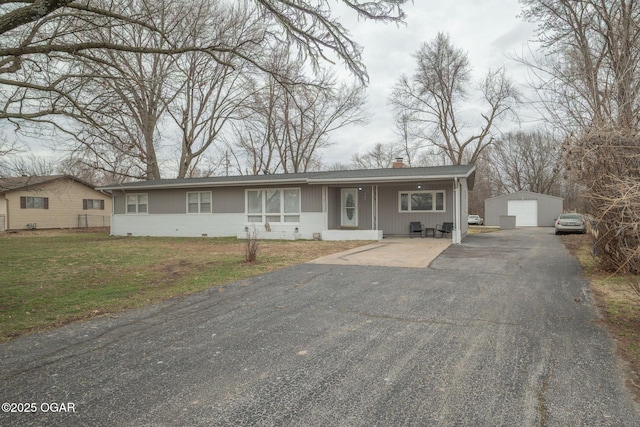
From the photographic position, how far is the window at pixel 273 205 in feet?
52.1

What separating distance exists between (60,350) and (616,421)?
4.38 meters

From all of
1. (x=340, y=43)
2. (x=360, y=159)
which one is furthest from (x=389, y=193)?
(x=360, y=159)

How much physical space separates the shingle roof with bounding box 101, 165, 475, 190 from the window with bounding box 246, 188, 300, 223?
1.93 feet

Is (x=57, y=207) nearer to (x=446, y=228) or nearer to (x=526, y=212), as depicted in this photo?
(x=446, y=228)

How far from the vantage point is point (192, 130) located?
86.3 ft

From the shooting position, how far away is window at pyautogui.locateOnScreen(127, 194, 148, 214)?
1880 cm

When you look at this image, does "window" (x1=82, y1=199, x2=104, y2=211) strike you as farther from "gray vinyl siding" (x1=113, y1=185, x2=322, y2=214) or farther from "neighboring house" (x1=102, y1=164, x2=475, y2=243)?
"neighboring house" (x1=102, y1=164, x2=475, y2=243)

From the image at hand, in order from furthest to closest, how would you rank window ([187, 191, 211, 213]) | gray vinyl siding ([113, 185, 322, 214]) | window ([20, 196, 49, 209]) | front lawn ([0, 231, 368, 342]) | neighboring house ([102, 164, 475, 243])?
1. window ([20, 196, 49, 209])
2. window ([187, 191, 211, 213])
3. gray vinyl siding ([113, 185, 322, 214])
4. neighboring house ([102, 164, 475, 243])
5. front lawn ([0, 231, 368, 342])

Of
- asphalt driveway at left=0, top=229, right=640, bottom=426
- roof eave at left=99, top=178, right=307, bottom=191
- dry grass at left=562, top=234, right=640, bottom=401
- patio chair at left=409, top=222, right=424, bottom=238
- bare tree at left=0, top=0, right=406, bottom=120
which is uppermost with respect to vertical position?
bare tree at left=0, top=0, right=406, bottom=120

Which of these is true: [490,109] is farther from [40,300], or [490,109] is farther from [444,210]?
[40,300]

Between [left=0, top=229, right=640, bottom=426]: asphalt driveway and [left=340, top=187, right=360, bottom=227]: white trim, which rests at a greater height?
[left=340, top=187, right=360, bottom=227]: white trim

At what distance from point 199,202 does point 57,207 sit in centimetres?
1639

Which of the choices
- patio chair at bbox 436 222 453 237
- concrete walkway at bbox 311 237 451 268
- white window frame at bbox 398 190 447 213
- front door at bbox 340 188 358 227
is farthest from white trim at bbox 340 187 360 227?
concrete walkway at bbox 311 237 451 268

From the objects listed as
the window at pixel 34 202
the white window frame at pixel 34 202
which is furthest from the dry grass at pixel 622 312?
the window at pixel 34 202
